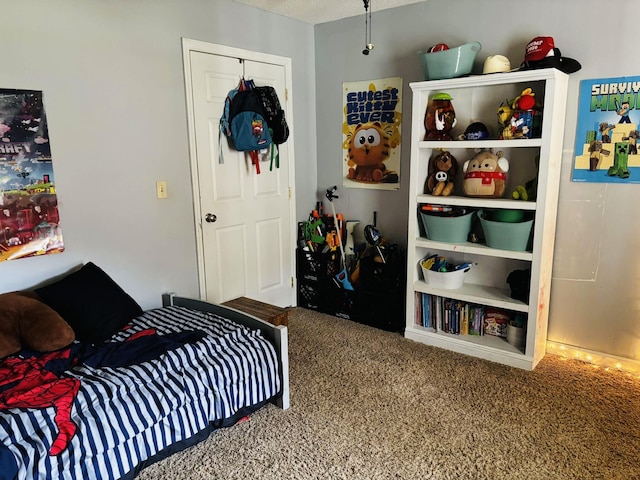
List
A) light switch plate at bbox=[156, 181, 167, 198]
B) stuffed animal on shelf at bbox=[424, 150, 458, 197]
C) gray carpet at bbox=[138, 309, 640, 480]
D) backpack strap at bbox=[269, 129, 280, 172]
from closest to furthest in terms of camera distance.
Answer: gray carpet at bbox=[138, 309, 640, 480] → light switch plate at bbox=[156, 181, 167, 198] → stuffed animal on shelf at bbox=[424, 150, 458, 197] → backpack strap at bbox=[269, 129, 280, 172]

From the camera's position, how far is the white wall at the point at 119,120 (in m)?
2.44

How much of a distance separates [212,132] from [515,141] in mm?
1973

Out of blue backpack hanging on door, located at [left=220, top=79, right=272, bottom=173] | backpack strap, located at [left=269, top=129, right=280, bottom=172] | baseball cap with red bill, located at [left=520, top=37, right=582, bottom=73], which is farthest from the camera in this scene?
backpack strap, located at [left=269, top=129, right=280, bottom=172]

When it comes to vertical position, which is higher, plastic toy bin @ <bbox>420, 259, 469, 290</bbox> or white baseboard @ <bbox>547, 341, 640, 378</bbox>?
plastic toy bin @ <bbox>420, 259, 469, 290</bbox>

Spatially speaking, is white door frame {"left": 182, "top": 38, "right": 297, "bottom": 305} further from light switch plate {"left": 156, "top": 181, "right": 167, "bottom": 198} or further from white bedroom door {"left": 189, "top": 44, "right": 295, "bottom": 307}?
light switch plate {"left": 156, "top": 181, "right": 167, "bottom": 198}

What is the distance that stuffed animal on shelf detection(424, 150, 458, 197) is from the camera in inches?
126

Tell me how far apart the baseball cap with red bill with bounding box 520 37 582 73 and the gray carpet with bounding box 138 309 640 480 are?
1.81 meters

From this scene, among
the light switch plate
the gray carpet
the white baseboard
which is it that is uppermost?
the light switch plate

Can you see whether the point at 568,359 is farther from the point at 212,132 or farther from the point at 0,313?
the point at 0,313

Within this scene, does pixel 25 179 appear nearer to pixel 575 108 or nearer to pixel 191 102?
pixel 191 102

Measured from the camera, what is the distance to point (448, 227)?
10.3 ft

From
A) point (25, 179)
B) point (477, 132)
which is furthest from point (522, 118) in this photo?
point (25, 179)

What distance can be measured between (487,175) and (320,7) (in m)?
1.73

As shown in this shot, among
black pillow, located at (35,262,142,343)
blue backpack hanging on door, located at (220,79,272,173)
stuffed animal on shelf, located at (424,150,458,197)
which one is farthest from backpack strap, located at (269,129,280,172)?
black pillow, located at (35,262,142,343)
